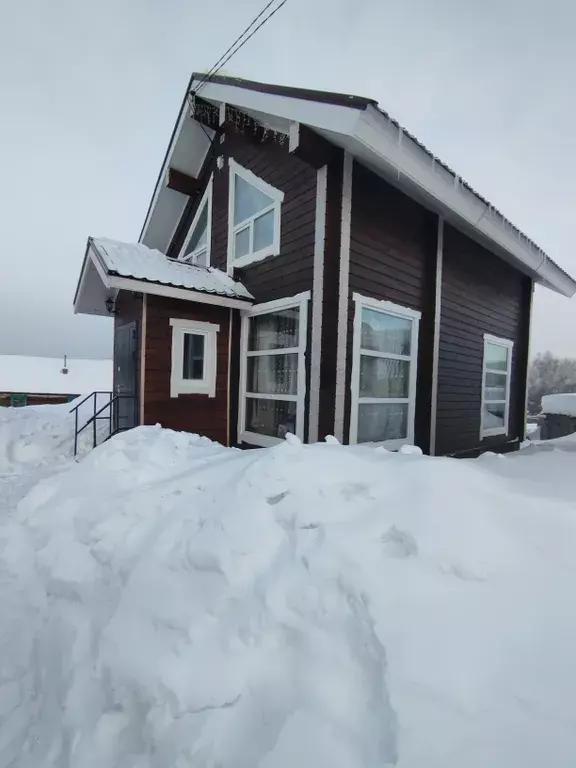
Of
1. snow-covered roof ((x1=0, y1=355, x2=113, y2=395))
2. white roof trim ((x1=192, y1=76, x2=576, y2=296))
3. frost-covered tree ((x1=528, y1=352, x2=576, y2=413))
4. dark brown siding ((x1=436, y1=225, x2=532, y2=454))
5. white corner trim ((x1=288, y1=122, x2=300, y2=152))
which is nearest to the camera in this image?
white roof trim ((x1=192, y1=76, x2=576, y2=296))

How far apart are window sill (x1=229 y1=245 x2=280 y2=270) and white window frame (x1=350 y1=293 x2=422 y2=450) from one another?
1510mm

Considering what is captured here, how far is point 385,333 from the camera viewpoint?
5219 millimetres

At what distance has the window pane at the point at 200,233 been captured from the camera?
287 inches

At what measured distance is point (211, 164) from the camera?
702 centimetres

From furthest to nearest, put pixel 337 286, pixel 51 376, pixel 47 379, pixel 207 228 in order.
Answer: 1. pixel 51 376
2. pixel 47 379
3. pixel 207 228
4. pixel 337 286

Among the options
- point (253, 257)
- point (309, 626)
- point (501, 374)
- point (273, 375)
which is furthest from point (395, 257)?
point (309, 626)

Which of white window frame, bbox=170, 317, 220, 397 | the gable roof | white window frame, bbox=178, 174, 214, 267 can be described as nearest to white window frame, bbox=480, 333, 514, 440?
the gable roof

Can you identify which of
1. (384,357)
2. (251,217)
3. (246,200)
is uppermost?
(246,200)

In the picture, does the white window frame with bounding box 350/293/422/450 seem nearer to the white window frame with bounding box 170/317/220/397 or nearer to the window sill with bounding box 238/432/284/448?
the window sill with bounding box 238/432/284/448

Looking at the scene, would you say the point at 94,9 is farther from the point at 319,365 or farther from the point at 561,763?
the point at 561,763

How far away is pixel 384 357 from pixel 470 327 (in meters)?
2.77

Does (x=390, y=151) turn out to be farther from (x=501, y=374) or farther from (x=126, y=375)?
(x=501, y=374)

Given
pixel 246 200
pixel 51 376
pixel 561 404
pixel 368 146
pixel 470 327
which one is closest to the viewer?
pixel 368 146

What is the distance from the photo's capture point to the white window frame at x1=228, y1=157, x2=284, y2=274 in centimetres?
517
